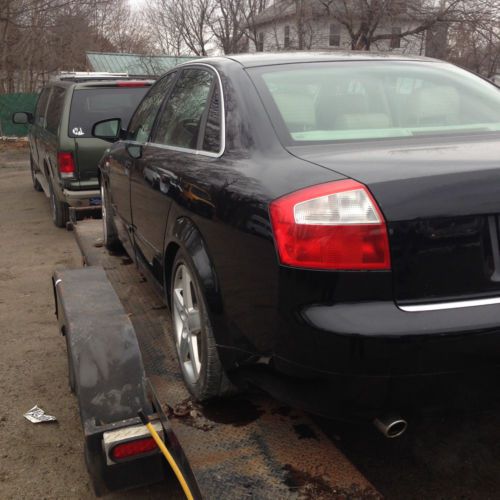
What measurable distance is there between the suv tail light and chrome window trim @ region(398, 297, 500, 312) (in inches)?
6.3

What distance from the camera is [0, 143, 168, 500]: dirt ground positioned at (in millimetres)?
2738

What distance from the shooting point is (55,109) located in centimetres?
783

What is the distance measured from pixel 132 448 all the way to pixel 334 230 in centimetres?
118

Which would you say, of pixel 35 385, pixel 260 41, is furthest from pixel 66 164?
pixel 260 41

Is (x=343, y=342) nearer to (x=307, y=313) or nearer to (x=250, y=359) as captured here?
(x=307, y=313)

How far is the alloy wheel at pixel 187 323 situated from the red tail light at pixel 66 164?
4.64m

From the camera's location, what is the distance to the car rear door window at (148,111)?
151 inches

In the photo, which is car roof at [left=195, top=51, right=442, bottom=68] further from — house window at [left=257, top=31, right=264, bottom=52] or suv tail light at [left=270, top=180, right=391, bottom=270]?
house window at [left=257, top=31, right=264, bottom=52]

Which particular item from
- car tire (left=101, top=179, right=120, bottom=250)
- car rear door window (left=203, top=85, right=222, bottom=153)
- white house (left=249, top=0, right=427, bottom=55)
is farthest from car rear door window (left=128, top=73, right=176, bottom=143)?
white house (left=249, top=0, right=427, bottom=55)

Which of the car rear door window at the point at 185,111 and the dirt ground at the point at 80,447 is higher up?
the car rear door window at the point at 185,111

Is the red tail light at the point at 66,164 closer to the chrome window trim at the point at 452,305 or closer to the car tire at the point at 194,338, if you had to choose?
the car tire at the point at 194,338

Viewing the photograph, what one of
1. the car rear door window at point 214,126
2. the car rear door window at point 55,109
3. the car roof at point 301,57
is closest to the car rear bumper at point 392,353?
the car rear door window at point 214,126

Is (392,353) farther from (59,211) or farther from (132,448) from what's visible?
(59,211)

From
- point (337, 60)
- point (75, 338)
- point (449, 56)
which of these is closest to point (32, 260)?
point (75, 338)
